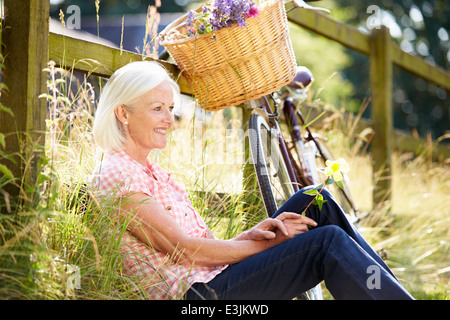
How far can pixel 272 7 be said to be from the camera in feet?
7.93

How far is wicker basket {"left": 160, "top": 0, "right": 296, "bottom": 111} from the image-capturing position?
2.42 meters

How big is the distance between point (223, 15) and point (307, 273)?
3.59 ft

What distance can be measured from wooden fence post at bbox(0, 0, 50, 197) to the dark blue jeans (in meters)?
0.64

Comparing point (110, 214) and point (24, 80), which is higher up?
point (24, 80)

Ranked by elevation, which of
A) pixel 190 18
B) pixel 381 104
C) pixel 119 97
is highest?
pixel 190 18

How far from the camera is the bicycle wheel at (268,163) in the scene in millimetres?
2463

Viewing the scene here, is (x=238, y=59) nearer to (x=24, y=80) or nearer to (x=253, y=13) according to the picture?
(x=253, y=13)

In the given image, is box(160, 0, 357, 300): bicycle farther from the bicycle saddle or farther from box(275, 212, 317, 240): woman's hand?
box(275, 212, 317, 240): woman's hand

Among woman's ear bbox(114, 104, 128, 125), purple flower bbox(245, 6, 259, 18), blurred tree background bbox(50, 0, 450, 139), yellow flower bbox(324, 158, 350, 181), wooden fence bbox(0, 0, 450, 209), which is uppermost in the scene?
purple flower bbox(245, 6, 259, 18)

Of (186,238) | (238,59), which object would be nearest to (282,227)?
(186,238)

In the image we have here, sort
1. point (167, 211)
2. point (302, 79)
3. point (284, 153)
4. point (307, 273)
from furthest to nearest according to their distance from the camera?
point (302, 79) → point (284, 153) → point (167, 211) → point (307, 273)

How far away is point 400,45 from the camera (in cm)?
1664

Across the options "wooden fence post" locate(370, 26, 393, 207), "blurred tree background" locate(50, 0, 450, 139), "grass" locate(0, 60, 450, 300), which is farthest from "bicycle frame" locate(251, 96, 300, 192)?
"blurred tree background" locate(50, 0, 450, 139)

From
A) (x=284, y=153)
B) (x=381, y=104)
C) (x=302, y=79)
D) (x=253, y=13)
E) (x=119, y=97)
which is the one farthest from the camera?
(x=381, y=104)
